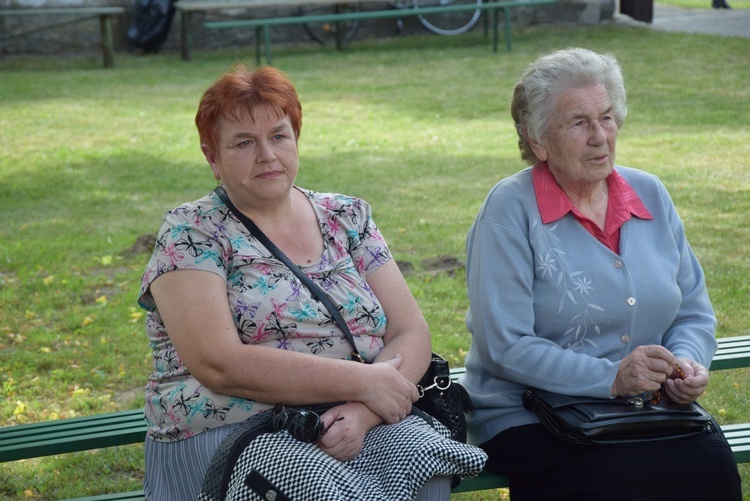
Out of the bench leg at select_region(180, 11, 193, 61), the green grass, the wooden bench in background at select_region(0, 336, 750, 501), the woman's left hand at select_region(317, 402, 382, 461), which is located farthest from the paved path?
the woman's left hand at select_region(317, 402, 382, 461)

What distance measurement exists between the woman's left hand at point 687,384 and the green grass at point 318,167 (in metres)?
1.10

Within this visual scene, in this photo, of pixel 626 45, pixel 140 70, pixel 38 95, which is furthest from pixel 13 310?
pixel 626 45

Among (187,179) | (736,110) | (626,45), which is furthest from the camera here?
(626,45)

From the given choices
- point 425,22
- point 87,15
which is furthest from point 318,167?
point 425,22

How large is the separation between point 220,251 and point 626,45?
13.0 metres

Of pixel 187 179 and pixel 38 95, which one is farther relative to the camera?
pixel 38 95

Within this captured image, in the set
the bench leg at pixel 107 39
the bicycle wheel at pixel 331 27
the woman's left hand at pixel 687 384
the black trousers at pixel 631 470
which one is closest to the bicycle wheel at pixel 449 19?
the bicycle wheel at pixel 331 27

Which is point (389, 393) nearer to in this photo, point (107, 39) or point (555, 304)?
point (555, 304)

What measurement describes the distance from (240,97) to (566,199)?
40.5 inches

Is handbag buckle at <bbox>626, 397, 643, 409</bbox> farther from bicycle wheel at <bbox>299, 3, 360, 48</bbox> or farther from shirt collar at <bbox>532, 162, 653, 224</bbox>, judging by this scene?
bicycle wheel at <bbox>299, 3, 360, 48</bbox>

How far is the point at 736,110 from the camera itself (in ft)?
35.9

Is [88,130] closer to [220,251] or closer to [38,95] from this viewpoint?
[38,95]

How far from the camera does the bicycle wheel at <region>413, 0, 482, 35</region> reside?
17.2m

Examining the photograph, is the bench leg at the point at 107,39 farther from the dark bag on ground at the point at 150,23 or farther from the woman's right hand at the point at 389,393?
the woman's right hand at the point at 389,393
